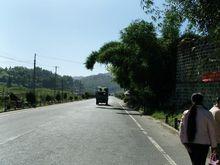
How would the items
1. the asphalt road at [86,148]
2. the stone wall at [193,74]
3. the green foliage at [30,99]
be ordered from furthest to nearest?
the green foliage at [30,99]
the stone wall at [193,74]
the asphalt road at [86,148]

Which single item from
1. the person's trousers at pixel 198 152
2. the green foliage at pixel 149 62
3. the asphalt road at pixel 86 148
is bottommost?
the asphalt road at pixel 86 148

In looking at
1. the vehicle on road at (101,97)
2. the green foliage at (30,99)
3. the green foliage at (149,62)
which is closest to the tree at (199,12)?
the green foliage at (149,62)

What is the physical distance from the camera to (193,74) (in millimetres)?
35938

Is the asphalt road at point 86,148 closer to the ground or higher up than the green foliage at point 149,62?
closer to the ground

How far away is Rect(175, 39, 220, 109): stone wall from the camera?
28094 mm

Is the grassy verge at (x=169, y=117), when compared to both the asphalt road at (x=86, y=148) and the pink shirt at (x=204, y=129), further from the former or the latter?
the pink shirt at (x=204, y=129)

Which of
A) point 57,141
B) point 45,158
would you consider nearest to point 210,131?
point 45,158

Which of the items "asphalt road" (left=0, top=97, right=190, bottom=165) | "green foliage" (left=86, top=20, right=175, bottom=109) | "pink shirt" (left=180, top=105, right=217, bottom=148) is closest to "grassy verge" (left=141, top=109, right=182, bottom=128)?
"green foliage" (left=86, top=20, right=175, bottom=109)

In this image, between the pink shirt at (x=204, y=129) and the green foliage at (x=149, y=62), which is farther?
the green foliage at (x=149, y=62)

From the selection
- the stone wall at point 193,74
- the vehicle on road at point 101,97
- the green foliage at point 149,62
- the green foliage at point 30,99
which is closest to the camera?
the stone wall at point 193,74

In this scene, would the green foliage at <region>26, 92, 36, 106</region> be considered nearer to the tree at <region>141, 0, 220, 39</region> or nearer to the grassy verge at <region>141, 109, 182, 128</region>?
the grassy verge at <region>141, 109, 182, 128</region>

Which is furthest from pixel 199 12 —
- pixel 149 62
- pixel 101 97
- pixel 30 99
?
pixel 101 97

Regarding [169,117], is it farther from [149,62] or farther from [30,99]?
[30,99]

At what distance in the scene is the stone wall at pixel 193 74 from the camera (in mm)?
28094
